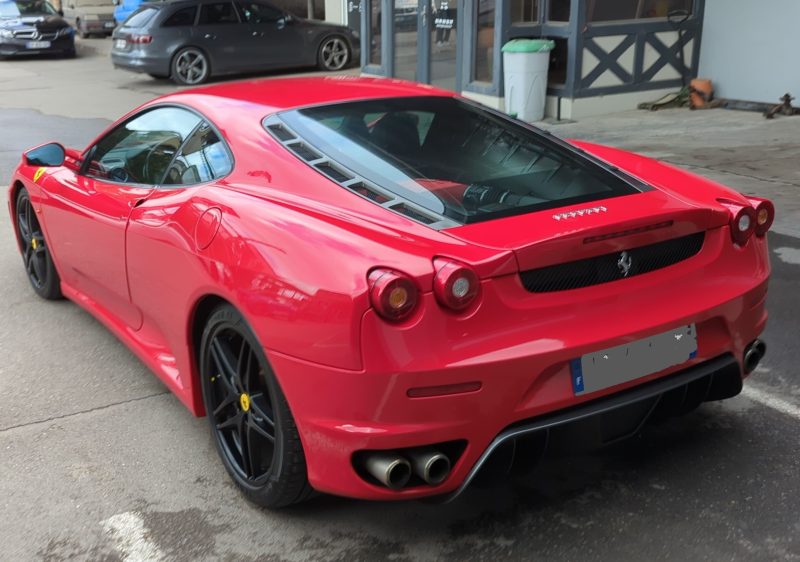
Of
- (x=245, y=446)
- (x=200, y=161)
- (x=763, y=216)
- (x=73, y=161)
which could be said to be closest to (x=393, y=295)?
(x=245, y=446)

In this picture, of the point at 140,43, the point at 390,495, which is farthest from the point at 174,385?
the point at 140,43

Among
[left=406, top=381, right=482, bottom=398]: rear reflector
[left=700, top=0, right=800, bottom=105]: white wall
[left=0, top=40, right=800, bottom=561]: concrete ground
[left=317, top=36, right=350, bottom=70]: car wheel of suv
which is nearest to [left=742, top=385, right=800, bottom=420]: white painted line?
[left=0, top=40, right=800, bottom=561]: concrete ground

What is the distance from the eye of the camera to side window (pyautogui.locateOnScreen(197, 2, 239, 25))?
55.4 ft

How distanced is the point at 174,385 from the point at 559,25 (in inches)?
364

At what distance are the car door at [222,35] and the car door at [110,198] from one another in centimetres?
1289

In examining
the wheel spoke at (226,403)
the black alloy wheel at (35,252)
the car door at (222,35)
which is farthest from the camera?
the car door at (222,35)

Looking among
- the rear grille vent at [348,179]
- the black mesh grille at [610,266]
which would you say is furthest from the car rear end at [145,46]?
the black mesh grille at [610,266]

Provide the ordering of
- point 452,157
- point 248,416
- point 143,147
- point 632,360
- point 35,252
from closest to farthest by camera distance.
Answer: point 632,360 → point 248,416 → point 452,157 → point 143,147 → point 35,252

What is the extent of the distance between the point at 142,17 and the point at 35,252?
12.8 meters

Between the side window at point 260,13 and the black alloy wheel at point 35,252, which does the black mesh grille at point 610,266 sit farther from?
the side window at point 260,13

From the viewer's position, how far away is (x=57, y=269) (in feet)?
16.6

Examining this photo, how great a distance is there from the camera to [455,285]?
99.0 inches

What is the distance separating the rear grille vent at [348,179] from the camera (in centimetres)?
286

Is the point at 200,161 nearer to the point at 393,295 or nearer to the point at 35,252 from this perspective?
the point at 393,295
